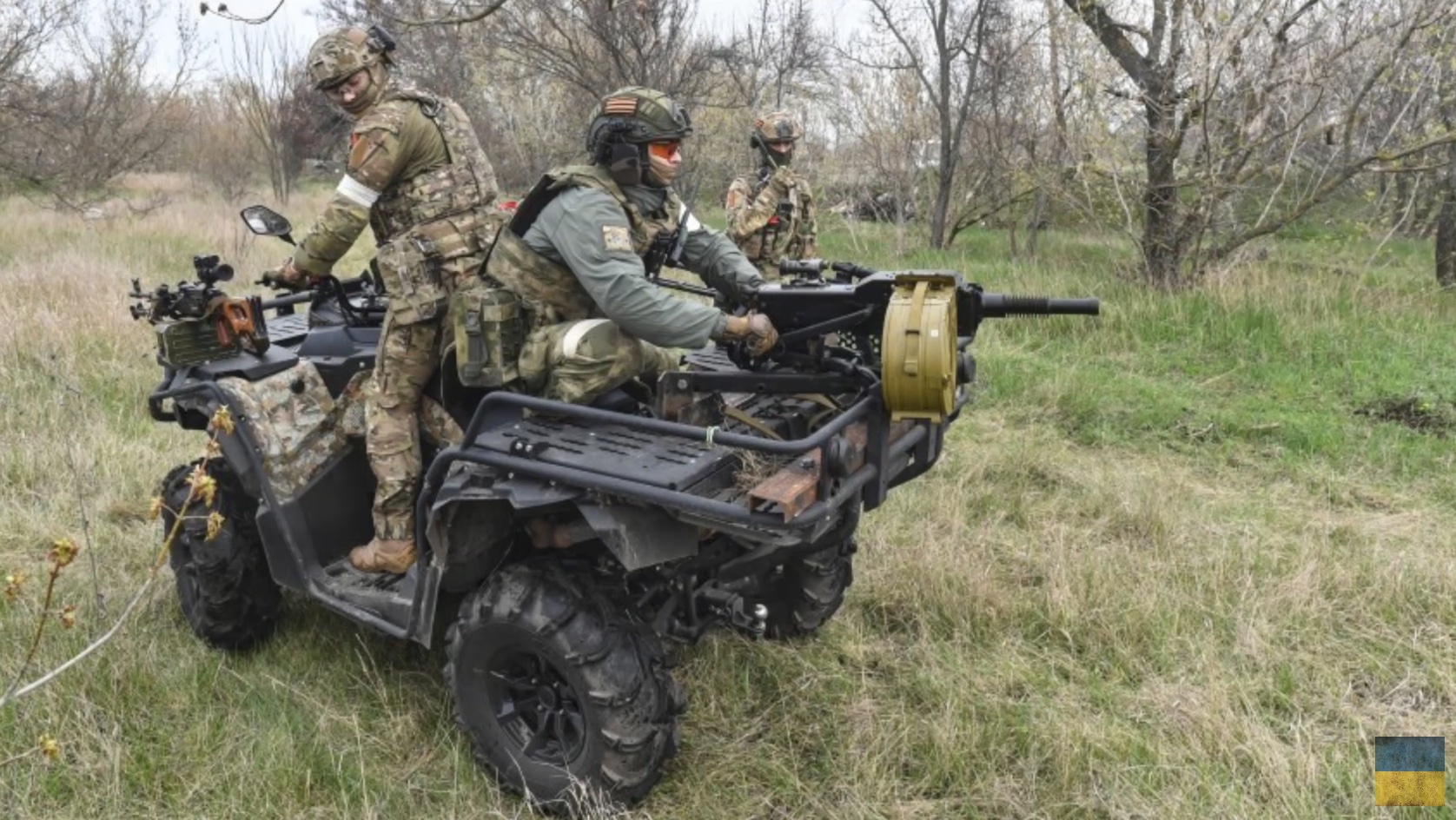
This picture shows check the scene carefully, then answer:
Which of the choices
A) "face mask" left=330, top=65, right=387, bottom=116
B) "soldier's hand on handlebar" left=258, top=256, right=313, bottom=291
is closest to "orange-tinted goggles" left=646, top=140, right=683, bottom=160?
"face mask" left=330, top=65, right=387, bottom=116

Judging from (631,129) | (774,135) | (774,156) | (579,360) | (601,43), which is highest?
(601,43)

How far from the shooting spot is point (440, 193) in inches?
138

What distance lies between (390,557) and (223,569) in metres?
0.65

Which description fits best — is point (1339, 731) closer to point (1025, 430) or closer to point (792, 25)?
point (1025, 430)

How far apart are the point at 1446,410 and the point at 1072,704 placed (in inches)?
168

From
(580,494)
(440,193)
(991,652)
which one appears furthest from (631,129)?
(991,652)

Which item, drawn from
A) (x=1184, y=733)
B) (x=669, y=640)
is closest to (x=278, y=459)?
(x=669, y=640)

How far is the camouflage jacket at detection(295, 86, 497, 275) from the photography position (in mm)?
3268

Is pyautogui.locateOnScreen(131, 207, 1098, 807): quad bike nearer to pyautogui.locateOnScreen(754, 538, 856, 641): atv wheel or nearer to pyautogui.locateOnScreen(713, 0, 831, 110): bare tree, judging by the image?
pyautogui.locateOnScreen(754, 538, 856, 641): atv wheel

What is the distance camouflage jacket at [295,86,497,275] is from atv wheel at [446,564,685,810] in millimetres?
1198

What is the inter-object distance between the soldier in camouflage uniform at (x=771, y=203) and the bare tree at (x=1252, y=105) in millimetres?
3475

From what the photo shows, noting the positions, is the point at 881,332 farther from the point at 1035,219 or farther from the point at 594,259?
the point at 1035,219

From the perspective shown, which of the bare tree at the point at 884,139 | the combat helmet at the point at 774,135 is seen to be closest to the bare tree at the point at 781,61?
the bare tree at the point at 884,139

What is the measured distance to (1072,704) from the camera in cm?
336
